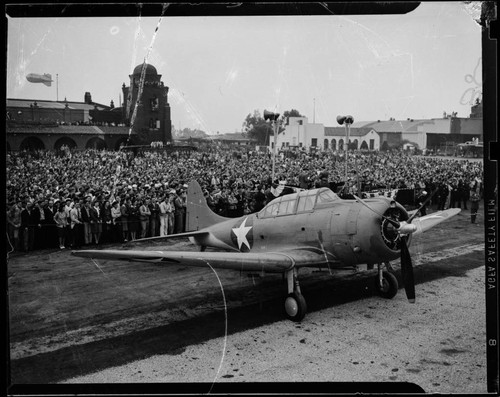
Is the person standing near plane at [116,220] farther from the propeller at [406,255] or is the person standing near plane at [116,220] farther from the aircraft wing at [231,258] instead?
the propeller at [406,255]

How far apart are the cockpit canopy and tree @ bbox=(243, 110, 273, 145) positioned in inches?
56.6

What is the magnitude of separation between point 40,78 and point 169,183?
5.67 meters

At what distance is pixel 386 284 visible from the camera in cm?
800

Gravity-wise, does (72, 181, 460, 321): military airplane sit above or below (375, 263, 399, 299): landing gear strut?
above

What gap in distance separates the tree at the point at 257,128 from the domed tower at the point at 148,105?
146 centimetres

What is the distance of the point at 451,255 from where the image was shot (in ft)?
36.6

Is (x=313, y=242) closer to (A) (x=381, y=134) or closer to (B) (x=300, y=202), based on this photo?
(B) (x=300, y=202)

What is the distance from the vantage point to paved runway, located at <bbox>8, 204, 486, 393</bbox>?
5.23 m

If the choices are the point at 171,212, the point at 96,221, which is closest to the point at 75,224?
the point at 96,221

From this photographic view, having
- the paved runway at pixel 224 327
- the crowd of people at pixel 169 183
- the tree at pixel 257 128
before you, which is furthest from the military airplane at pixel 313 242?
the tree at pixel 257 128

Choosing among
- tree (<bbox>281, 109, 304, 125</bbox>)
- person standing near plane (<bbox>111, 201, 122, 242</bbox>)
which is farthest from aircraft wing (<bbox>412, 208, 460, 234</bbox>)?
person standing near plane (<bbox>111, 201, 122, 242</bbox>)

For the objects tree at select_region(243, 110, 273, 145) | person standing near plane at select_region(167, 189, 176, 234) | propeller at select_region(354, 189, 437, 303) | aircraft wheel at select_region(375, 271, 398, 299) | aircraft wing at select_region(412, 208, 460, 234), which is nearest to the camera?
propeller at select_region(354, 189, 437, 303)

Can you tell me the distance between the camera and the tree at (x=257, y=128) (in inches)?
279

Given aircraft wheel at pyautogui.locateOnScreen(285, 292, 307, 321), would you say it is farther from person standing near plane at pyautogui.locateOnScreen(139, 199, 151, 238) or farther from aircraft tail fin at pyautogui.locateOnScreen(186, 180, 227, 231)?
person standing near plane at pyautogui.locateOnScreen(139, 199, 151, 238)
